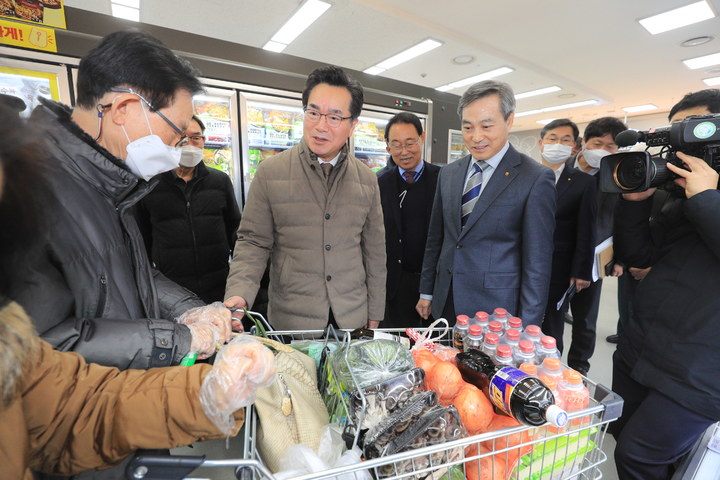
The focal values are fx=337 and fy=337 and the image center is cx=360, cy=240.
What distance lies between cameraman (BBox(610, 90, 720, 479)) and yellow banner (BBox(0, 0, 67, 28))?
3.01 m

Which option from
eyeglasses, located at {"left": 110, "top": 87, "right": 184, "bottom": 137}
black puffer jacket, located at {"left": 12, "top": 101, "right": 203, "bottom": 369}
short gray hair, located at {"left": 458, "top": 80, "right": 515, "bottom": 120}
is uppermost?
short gray hair, located at {"left": 458, "top": 80, "right": 515, "bottom": 120}

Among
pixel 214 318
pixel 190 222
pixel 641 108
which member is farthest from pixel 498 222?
pixel 641 108

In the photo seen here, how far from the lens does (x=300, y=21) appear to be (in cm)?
545

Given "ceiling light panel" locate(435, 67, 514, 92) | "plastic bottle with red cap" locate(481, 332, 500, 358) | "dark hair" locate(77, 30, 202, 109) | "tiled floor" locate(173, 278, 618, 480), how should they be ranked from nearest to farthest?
1. "dark hair" locate(77, 30, 202, 109)
2. "plastic bottle with red cap" locate(481, 332, 500, 358)
3. "tiled floor" locate(173, 278, 618, 480)
4. "ceiling light panel" locate(435, 67, 514, 92)

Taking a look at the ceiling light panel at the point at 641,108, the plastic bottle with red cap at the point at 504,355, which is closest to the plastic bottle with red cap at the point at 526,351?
the plastic bottle with red cap at the point at 504,355

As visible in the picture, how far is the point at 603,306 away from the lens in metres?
4.44

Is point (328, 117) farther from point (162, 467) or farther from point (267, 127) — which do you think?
point (267, 127)

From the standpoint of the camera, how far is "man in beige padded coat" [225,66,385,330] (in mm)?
1589

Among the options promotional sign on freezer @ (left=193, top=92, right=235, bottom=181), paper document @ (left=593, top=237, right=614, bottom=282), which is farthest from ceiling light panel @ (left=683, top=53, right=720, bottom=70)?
promotional sign on freezer @ (left=193, top=92, right=235, bottom=181)

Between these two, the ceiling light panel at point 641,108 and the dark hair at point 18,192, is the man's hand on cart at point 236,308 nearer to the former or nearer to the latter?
the dark hair at point 18,192

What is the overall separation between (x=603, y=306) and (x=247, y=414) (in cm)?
508

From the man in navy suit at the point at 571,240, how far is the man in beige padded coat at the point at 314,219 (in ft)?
5.39

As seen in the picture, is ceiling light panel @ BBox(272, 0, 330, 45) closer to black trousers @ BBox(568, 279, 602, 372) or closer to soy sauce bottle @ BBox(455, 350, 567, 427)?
black trousers @ BBox(568, 279, 602, 372)

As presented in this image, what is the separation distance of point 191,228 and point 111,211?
146 cm
